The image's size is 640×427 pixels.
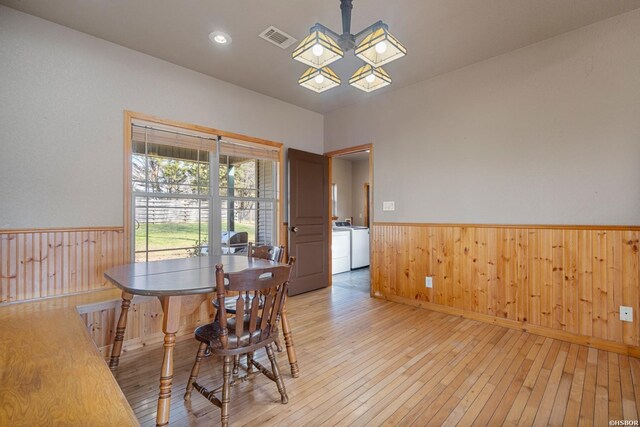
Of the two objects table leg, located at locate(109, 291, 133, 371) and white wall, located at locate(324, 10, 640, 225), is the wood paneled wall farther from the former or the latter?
white wall, located at locate(324, 10, 640, 225)

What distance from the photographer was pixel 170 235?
10.8 feet

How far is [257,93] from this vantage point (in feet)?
13.3

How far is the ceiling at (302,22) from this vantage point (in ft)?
7.77

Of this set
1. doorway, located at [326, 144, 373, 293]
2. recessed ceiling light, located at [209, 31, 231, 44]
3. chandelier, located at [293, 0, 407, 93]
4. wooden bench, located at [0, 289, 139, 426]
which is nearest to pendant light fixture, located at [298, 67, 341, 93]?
chandelier, located at [293, 0, 407, 93]

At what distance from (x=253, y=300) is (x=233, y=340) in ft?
0.81

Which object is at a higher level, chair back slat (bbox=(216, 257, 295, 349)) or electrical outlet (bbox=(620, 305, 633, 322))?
chair back slat (bbox=(216, 257, 295, 349))

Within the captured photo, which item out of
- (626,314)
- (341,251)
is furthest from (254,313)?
(341,251)

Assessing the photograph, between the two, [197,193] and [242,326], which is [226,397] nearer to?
[242,326]

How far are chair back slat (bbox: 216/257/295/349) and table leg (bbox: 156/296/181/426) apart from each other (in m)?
0.30

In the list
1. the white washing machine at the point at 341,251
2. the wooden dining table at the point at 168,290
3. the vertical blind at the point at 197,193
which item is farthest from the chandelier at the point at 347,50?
the white washing machine at the point at 341,251

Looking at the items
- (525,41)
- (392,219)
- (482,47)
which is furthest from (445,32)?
(392,219)

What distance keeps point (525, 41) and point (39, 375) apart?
4.30 metres

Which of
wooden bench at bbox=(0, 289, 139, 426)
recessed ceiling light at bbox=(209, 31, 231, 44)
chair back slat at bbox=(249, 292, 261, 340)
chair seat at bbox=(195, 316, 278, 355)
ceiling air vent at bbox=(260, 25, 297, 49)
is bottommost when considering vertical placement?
chair seat at bbox=(195, 316, 278, 355)

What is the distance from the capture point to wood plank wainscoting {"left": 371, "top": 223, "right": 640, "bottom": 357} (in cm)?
248
